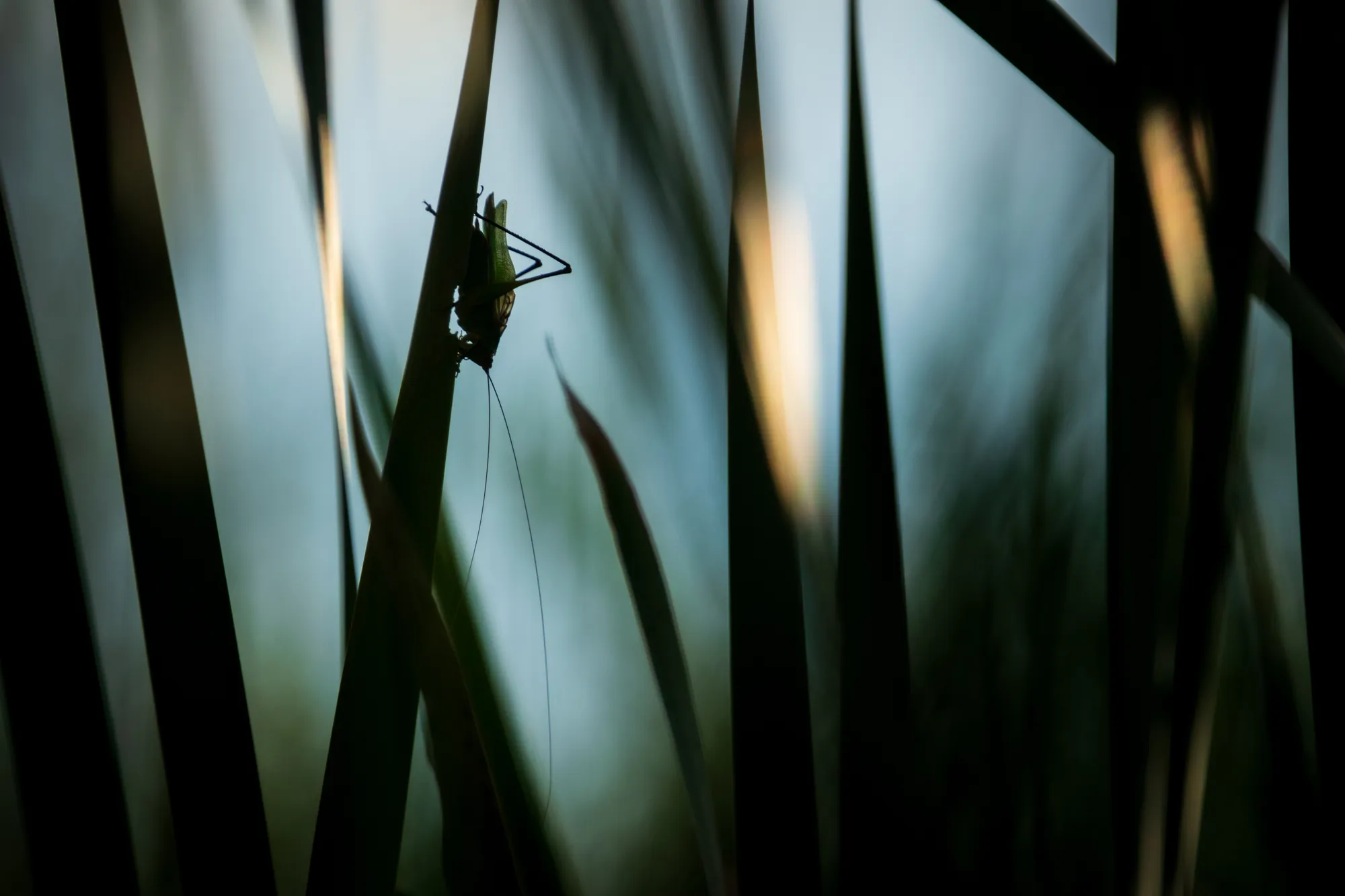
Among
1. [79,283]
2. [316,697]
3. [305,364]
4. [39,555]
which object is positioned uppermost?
[79,283]

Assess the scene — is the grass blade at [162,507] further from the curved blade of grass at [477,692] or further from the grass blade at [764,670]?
the grass blade at [764,670]

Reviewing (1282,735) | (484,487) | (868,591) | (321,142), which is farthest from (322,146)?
(1282,735)

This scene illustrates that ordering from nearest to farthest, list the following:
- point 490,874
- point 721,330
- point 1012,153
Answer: point 490,874 < point 721,330 < point 1012,153

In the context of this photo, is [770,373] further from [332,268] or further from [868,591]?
[332,268]

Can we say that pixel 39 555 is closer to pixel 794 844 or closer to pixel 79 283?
pixel 794 844

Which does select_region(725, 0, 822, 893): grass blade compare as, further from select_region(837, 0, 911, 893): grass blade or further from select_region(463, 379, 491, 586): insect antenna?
select_region(463, 379, 491, 586): insect antenna

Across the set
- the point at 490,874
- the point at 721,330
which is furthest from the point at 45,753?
the point at 721,330
